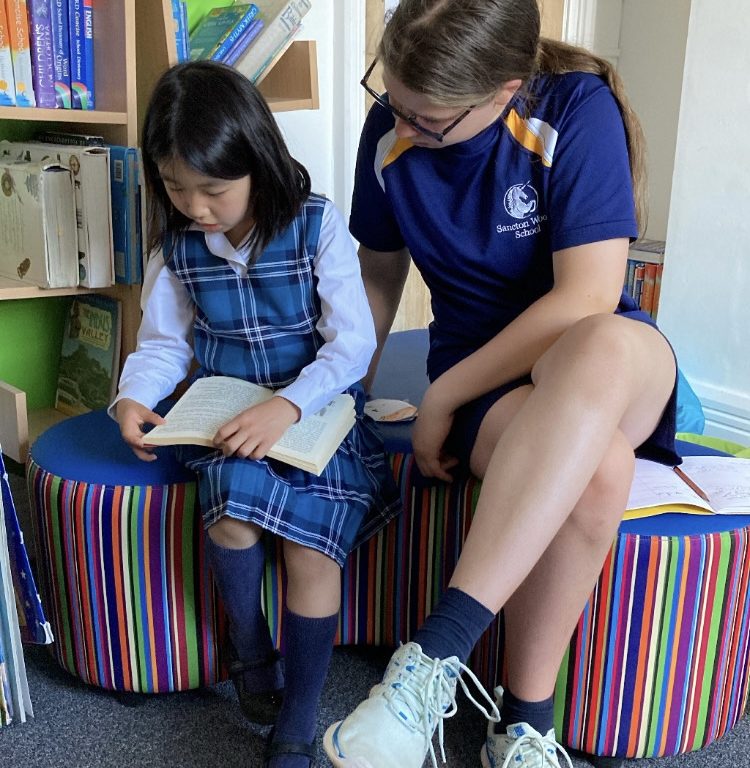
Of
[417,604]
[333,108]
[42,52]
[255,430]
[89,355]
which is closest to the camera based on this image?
[255,430]

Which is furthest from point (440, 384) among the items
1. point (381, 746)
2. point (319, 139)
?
point (319, 139)

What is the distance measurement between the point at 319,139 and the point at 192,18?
1.71 ft

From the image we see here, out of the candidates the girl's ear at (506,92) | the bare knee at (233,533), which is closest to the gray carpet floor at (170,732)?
the bare knee at (233,533)

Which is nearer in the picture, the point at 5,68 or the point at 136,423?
the point at 136,423

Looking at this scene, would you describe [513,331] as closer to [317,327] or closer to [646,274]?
[317,327]

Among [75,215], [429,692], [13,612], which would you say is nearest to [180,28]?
[75,215]

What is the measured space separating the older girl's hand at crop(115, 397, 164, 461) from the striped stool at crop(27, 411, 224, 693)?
0.03m

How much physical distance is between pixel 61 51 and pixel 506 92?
2.54 feet

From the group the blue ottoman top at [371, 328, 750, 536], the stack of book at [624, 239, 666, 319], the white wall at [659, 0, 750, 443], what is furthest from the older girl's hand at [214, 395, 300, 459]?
the stack of book at [624, 239, 666, 319]

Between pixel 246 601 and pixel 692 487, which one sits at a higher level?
pixel 692 487

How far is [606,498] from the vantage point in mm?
909

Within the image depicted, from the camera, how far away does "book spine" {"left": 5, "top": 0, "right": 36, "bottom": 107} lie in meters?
1.30

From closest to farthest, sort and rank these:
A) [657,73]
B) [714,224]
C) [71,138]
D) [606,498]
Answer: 1. [606,498]
2. [71,138]
3. [714,224]
4. [657,73]

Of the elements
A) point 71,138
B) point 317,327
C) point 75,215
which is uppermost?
point 71,138
